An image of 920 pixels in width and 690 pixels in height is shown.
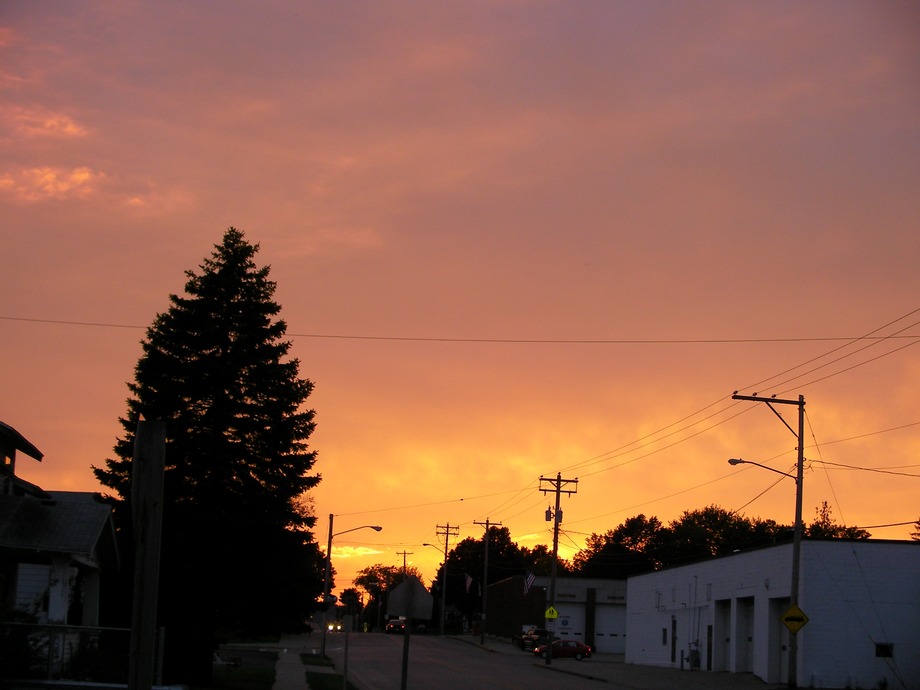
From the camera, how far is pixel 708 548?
472ft

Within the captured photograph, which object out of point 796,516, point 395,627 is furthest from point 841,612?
point 395,627

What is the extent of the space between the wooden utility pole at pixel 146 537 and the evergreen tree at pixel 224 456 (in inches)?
917

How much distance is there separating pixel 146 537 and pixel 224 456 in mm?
24066

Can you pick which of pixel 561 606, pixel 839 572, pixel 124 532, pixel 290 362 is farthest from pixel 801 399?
pixel 561 606

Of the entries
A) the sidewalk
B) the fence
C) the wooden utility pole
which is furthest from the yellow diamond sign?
the wooden utility pole

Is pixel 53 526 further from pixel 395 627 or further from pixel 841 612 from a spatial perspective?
pixel 395 627

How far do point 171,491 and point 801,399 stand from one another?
77.0 ft

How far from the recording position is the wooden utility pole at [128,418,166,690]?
848cm

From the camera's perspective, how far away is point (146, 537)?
8500 mm

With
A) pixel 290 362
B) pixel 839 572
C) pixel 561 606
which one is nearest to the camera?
pixel 290 362

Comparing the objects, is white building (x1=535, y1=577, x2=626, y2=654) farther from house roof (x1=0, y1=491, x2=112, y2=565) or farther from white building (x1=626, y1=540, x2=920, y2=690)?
house roof (x1=0, y1=491, x2=112, y2=565)

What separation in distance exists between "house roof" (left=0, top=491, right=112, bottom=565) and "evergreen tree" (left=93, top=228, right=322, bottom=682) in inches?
166

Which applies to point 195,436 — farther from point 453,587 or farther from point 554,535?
point 453,587

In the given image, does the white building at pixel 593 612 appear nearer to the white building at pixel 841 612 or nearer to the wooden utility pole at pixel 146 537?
the white building at pixel 841 612
